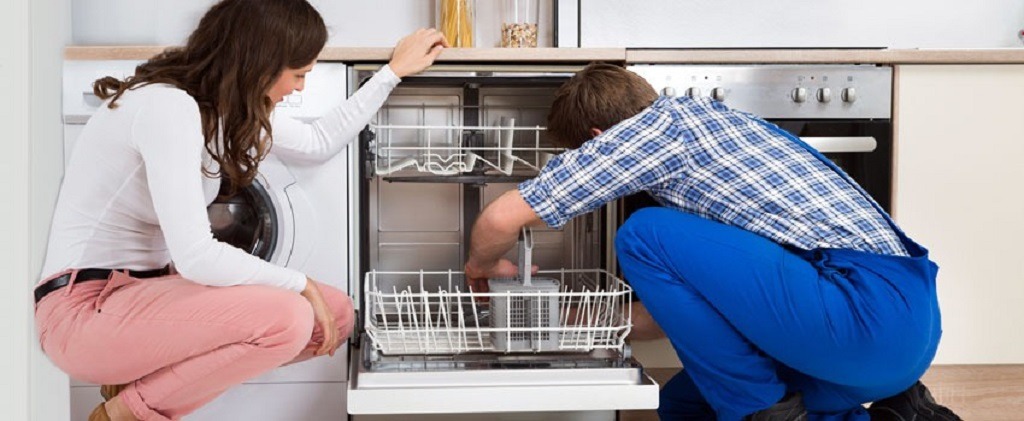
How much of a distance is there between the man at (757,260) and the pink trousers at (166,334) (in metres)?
0.48

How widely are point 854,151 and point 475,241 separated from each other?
988 millimetres

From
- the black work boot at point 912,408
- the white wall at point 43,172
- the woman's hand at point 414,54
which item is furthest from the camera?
the woman's hand at point 414,54

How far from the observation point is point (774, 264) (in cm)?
179

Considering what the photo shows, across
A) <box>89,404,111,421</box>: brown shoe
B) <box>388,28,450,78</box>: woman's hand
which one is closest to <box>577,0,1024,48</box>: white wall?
<box>388,28,450,78</box>: woman's hand

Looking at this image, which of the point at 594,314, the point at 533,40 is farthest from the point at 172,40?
the point at 594,314

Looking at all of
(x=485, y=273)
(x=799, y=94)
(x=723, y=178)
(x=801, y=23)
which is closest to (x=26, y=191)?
(x=485, y=273)

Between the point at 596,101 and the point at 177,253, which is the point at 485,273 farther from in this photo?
the point at 177,253

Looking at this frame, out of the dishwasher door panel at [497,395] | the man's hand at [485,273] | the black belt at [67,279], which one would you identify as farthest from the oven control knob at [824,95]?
the black belt at [67,279]

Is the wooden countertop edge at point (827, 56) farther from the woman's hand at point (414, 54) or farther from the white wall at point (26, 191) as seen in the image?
the white wall at point (26, 191)

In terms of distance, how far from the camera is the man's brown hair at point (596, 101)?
2016mm

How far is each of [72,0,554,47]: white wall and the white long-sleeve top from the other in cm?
114

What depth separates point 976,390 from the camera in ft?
8.21

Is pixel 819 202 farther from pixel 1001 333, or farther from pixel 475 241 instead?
pixel 1001 333

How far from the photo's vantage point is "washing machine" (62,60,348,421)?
2.26m
